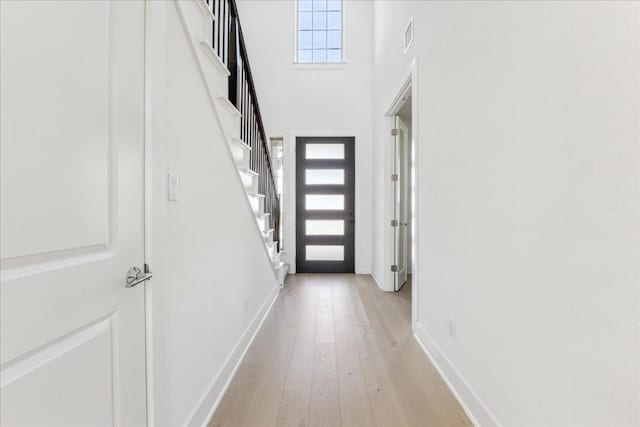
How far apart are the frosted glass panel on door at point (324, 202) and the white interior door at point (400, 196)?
3.51ft

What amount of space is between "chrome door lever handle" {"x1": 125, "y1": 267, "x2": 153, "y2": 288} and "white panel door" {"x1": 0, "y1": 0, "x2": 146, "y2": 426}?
0.02m

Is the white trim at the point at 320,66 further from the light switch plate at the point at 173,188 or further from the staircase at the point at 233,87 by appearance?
the light switch plate at the point at 173,188

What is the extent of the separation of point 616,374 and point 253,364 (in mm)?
1898

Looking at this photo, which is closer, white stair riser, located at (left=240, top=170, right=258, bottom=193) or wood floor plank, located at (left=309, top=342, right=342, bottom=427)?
wood floor plank, located at (left=309, top=342, right=342, bottom=427)

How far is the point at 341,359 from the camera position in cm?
225

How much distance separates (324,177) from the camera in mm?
5117

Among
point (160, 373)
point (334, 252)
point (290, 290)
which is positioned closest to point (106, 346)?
point (160, 373)

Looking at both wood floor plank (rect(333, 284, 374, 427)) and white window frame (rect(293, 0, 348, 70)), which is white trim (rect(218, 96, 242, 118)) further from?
white window frame (rect(293, 0, 348, 70))

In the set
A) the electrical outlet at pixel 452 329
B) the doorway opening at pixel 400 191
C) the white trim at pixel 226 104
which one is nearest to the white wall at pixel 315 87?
the doorway opening at pixel 400 191

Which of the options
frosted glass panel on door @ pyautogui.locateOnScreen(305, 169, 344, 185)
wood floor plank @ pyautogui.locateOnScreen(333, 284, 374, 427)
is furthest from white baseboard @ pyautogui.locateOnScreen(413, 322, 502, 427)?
frosted glass panel on door @ pyautogui.locateOnScreen(305, 169, 344, 185)

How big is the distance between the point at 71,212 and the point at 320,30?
5399 millimetres

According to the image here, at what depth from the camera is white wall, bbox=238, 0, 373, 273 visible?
5082 millimetres

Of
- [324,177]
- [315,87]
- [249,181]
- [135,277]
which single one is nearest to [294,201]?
[324,177]

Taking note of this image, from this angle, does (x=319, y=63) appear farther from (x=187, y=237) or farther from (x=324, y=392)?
(x=324, y=392)
